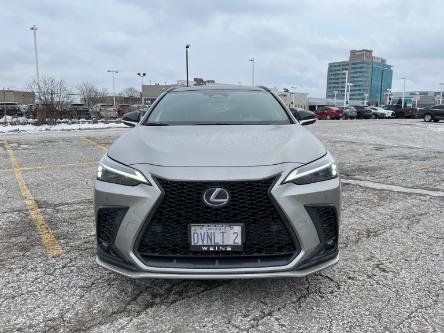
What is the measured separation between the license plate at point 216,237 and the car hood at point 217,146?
0.40 metres

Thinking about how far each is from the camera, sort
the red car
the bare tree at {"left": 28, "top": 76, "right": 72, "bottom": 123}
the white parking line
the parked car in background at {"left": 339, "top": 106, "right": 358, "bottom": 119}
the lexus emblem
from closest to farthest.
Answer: the lexus emblem → the white parking line → the bare tree at {"left": 28, "top": 76, "right": 72, "bottom": 123} → the red car → the parked car in background at {"left": 339, "top": 106, "right": 358, "bottom": 119}

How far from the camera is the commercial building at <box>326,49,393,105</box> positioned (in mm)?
107000

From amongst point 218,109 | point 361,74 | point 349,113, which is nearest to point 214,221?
point 218,109

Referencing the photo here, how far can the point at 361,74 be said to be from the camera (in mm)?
107812

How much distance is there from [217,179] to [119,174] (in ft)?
2.34

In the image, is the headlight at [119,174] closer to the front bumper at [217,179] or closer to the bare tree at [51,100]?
the front bumper at [217,179]

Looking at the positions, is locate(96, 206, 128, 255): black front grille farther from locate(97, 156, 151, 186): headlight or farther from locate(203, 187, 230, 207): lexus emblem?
locate(203, 187, 230, 207): lexus emblem

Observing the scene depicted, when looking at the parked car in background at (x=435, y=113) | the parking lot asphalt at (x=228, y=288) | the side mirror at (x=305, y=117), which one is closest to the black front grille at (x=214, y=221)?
the parking lot asphalt at (x=228, y=288)

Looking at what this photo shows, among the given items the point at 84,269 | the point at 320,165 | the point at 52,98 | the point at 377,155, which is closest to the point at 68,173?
the point at 84,269

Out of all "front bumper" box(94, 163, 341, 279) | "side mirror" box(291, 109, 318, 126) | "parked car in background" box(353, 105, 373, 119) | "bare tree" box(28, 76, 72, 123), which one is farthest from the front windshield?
"parked car in background" box(353, 105, 373, 119)

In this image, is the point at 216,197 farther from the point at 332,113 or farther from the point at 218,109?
the point at 332,113

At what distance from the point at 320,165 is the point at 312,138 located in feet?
1.63

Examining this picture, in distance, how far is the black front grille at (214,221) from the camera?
97.3 inches

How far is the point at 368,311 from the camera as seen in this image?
271cm
